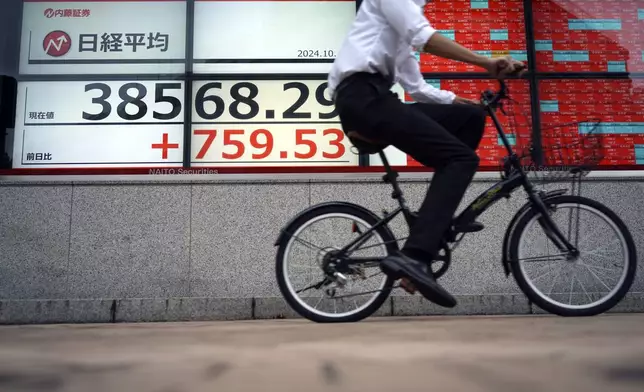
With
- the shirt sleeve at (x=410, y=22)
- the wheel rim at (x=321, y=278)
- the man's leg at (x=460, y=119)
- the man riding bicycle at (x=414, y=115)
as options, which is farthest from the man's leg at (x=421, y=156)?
the wheel rim at (x=321, y=278)

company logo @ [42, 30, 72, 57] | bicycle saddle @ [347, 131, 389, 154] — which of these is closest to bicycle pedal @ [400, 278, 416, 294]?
bicycle saddle @ [347, 131, 389, 154]

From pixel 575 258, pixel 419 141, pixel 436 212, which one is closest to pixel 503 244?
pixel 575 258

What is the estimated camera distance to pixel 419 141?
2.86m

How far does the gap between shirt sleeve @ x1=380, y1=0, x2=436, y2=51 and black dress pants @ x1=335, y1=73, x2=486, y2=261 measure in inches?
10.2

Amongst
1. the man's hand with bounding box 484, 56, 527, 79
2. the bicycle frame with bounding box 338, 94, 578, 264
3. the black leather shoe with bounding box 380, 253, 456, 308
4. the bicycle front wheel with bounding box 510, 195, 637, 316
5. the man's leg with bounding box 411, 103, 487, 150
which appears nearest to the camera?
the black leather shoe with bounding box 380, 253, 456, 308

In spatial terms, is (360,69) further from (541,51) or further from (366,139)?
(541,51)

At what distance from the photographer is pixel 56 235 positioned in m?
6.11

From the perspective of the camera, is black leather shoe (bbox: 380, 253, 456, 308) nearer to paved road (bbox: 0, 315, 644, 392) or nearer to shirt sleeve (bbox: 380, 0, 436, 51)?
paved road (bbox: 0, 315, 644, 392)

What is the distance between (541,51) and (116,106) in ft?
15.7

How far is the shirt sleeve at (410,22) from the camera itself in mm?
2779

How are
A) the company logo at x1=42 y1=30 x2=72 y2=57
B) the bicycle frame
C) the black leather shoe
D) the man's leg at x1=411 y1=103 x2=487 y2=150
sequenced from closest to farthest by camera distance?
the black leather shoe, the man's leg at x1=411 y1=103 x2=487 y2=150, the bicycle frame, the company logo at x1=42 y1=30 x2=72 y2=57

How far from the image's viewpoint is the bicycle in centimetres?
322

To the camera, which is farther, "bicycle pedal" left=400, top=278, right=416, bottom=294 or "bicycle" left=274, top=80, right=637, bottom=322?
"bicycle" left=274, top=80, right=637, bottom=322

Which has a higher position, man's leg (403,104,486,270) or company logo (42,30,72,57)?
company logo (42,30,72,57)
